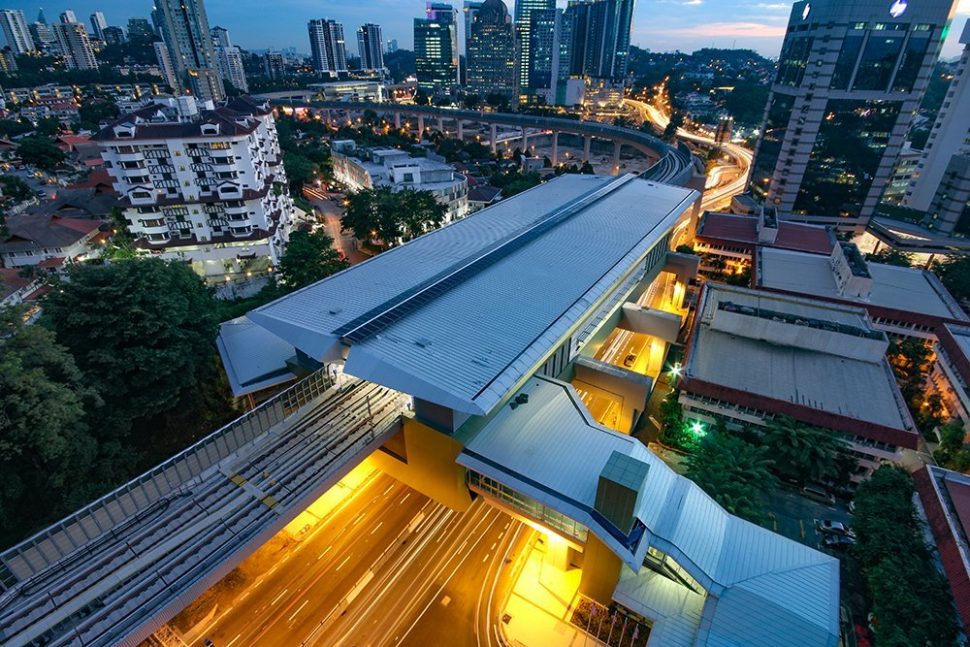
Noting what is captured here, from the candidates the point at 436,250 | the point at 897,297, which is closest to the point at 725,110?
the point at 897,297

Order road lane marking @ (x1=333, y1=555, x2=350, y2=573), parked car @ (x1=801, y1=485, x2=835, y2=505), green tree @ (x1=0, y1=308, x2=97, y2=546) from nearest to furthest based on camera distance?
green tree @ (x1=0, y1=308, x2=97, y2=546) < road lane marking @ (x1=333, y1=555, x2=350, y2=573) < parked car @ (x1=801, y1=485, x2=835, y2=505)

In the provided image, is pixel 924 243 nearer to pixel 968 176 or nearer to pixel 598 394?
pixel 968 176

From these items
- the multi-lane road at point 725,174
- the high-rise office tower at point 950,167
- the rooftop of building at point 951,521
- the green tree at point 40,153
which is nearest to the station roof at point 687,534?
the rooftop of building at point 951,521

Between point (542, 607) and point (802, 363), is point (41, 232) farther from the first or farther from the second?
point (802, 363)

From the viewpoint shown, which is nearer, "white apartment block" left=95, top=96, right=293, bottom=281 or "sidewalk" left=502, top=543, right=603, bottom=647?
"sidewalk" left=502, top=543, right=603, bottom=647

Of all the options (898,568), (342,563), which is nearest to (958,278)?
(898,568)

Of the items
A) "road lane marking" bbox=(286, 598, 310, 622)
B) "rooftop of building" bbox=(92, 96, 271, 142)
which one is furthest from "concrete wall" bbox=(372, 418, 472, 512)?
"rooftop of building" bbox=(92, 96, 271, 142)

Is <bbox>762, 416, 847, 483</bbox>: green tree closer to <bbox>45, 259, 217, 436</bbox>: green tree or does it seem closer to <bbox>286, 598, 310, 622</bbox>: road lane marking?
<bbox>286, 598, 310, 622</bbox>: road lane marking
